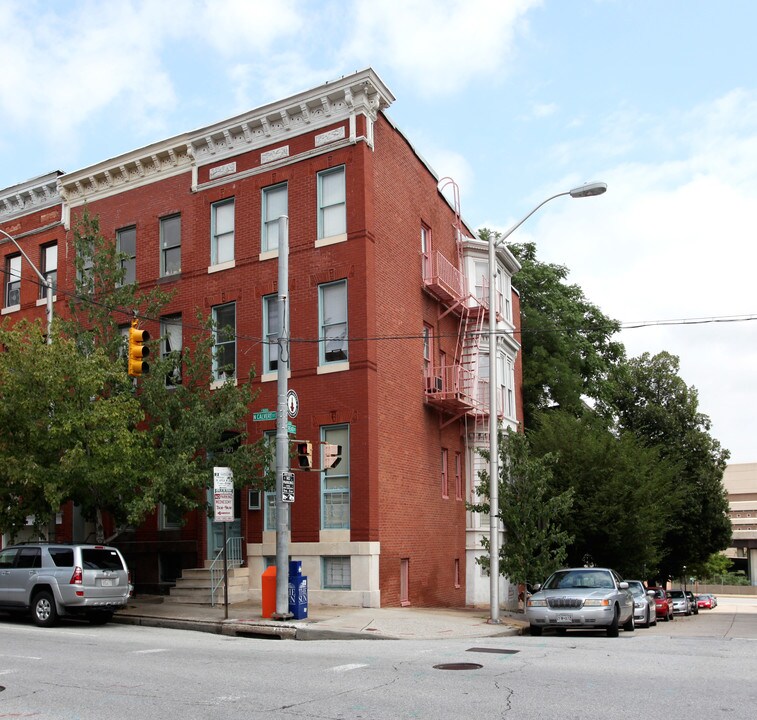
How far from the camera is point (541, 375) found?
129 feet

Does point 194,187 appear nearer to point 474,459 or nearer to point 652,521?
point 474,459

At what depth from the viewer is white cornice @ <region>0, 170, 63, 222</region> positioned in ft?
Answer: 96.3

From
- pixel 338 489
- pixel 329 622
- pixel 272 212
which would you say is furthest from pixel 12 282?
pixel 329 622

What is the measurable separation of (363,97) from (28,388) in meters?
10.9

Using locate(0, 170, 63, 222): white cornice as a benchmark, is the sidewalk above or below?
below

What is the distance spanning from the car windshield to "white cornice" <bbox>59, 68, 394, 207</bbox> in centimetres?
1245

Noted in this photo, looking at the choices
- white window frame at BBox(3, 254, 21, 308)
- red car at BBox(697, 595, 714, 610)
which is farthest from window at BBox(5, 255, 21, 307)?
red car at BBox(697, 595, 714, 610)

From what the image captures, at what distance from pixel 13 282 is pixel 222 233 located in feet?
31.7

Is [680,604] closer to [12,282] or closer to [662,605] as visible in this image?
[662,605]

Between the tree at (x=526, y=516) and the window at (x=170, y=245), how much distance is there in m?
10.6

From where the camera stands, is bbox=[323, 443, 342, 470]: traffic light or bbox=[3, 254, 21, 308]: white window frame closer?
bbox=[323, 443, 342, 470]: traffic light

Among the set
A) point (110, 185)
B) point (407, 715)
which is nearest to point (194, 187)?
point (110, 185)

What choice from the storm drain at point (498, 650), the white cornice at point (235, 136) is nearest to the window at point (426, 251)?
Result: the white cornice at point (235, 136)

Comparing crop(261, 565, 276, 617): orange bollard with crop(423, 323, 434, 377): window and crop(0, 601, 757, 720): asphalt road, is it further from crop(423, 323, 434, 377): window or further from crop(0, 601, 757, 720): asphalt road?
crop(423, 323, 434, 377): window
